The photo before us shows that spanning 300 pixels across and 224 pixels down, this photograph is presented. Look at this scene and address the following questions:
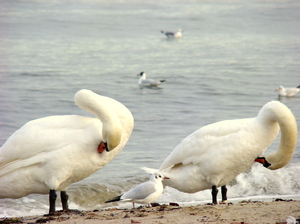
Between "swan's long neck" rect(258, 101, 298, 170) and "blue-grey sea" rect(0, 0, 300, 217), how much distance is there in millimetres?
2824

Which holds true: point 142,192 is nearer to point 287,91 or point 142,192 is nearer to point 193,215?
point 193,215

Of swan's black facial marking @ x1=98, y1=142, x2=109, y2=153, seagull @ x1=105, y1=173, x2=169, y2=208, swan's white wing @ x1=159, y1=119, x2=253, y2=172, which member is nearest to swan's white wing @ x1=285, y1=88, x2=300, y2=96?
swan's white wing @ x1=159, y1=119, x2=253, y2=172

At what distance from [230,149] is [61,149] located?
6.84 ft

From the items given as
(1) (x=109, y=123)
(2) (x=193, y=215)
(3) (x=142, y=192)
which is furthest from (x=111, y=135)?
(2) (x=193, y=215)

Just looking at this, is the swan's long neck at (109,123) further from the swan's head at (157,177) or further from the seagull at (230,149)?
the seagull at (230,149)

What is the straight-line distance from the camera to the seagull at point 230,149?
690cm

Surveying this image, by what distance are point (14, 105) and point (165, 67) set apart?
9.01 metres

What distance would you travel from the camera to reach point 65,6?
50750mm

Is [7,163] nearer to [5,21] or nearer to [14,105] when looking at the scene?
[14,105]

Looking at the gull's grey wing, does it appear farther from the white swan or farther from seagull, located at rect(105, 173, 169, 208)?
the white swan

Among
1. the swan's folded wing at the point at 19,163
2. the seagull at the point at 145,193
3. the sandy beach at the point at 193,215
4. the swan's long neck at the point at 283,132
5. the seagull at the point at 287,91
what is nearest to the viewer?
the sandy beach at the point at 193,215

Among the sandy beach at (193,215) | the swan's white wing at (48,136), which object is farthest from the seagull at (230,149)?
the swan's white wing at (48,136)

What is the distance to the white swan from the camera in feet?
22.4

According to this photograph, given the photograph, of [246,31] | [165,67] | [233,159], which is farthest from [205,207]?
[246,31]
